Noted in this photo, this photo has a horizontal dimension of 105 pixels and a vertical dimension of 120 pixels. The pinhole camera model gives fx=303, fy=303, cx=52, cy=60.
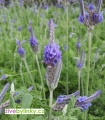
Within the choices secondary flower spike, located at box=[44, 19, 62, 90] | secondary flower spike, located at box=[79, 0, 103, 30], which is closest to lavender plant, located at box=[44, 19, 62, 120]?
secondary flower spike, located at box=[44, 19, 62, 90]

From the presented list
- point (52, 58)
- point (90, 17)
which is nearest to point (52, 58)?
point (52, 58)

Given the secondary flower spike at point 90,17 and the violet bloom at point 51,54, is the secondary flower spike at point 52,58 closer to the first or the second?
the violet bloom at point 51,54

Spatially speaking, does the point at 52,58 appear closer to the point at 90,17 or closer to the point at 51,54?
the point at 51,54

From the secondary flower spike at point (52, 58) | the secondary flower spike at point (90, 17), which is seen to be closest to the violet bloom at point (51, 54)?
the secondary flower spike at point (52, 58)

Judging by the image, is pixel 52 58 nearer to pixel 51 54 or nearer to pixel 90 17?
pixel 51 54

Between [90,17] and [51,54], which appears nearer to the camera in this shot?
[51,54]

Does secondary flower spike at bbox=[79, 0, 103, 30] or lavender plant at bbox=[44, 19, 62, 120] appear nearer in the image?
lavender plant at bbox=[44, 19, 62, 120]

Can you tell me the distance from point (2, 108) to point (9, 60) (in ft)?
7.55

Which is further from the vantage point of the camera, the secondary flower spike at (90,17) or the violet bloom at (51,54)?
the secondary flower spike at (90,17)

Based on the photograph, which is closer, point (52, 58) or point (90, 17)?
point (52, 58)

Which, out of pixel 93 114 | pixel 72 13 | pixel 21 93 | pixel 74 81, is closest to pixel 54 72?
pixel 21 93

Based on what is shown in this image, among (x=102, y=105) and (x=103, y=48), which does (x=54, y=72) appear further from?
(x=103, y=48)

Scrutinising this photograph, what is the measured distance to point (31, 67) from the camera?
10.1 ft

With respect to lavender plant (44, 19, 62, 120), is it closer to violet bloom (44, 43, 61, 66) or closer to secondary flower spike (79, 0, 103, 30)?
violet bloom (44, 43, 61, 66)
